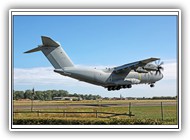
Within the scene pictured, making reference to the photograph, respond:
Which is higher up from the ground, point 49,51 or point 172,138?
point 49,51

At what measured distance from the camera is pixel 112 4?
7.14 m

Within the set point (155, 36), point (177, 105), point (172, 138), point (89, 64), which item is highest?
point (155, 36)

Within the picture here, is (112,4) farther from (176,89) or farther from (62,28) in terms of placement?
(176,89)

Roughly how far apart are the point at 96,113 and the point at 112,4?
1.81 meters

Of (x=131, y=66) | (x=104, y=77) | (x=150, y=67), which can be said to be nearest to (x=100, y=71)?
(x=104, y=77)

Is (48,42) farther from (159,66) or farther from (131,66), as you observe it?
(159,66)

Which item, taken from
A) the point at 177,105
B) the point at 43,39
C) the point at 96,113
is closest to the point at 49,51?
the point at 43,39

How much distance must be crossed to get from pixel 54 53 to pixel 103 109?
1.24 metres

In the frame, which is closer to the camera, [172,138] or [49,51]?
[172,138]

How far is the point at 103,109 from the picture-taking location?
746 cm

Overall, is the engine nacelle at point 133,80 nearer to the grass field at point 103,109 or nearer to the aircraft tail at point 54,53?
the grass field at point 103,109

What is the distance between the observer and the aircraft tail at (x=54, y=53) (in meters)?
7.31

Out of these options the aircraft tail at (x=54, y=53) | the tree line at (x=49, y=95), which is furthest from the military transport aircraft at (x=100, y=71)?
the tree line at (x=49, y=95)

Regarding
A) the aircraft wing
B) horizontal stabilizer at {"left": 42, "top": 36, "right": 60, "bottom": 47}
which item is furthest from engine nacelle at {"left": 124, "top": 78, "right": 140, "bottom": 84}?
horizontal stabilizer at {"left": 42, "top": 36, "right": 60, "bottom": 47}
